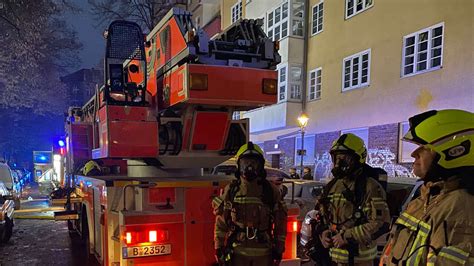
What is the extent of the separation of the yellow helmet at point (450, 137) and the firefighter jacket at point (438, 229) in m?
0.10

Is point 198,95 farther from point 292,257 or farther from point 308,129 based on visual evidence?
point 308,129

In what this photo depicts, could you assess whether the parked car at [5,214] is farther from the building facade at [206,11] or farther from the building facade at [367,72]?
the building facade at [206,11]

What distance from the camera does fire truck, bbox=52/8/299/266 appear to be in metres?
3.92

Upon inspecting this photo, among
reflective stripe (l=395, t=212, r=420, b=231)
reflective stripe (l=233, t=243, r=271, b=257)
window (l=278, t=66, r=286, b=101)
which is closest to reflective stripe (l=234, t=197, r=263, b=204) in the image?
reflective stripe (l=233, t=243, r=271, b=257)

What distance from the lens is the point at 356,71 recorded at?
48.5 ft

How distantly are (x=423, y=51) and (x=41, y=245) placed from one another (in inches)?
462

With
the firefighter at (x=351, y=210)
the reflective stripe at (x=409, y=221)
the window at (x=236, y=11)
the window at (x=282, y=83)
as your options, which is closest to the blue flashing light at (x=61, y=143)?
the firefighter at (x=351, y=210)

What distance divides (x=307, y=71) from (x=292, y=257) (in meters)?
14.1

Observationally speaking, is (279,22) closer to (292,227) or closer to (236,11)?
(236,11)

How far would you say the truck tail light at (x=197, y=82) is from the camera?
386 cm

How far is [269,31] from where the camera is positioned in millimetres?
19531

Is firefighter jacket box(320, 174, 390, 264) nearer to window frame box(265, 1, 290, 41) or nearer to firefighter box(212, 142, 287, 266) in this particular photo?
firefighter box(212, 142, 287, 266)

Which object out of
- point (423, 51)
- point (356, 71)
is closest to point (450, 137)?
point (423, 51)

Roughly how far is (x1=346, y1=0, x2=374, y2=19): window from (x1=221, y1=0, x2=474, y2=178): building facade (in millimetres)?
37
